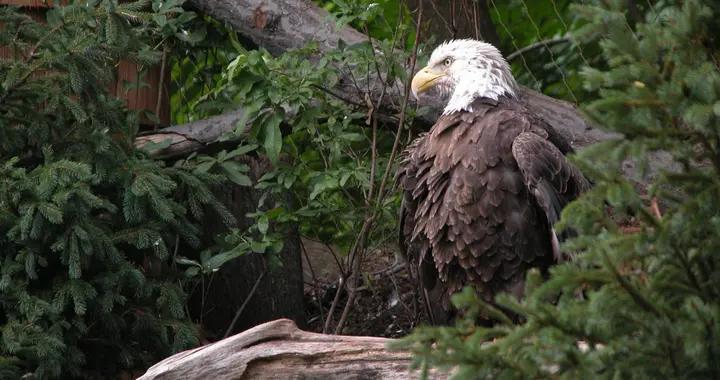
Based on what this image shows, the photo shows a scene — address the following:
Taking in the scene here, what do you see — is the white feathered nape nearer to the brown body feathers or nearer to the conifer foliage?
the brown body feathers

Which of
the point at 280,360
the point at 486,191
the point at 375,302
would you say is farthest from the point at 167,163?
the point at 280,360

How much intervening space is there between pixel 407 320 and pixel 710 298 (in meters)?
3.71

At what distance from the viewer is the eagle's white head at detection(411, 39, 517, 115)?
4.55m

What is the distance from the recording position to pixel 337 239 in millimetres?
5316

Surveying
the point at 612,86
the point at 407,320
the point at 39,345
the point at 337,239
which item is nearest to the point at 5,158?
the point at 39,345

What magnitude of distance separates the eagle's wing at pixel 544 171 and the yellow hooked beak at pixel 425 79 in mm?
722

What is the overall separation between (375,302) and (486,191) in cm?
188

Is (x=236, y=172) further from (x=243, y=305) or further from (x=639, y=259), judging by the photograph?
(x=639, y=259)

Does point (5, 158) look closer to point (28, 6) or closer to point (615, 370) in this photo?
point (28, 6)

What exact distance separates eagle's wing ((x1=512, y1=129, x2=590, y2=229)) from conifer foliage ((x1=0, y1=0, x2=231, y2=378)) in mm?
1402

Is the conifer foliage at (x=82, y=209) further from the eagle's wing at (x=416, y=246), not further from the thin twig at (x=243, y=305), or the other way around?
the eagle's wing at (x=416, y=246)

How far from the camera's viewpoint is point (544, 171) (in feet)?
13.2

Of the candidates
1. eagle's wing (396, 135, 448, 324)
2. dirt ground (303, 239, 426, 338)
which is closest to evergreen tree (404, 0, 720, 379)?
eagle's wing (396, 135, 448, 324)

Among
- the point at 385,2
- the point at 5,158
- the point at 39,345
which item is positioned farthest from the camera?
the point at 385,2
